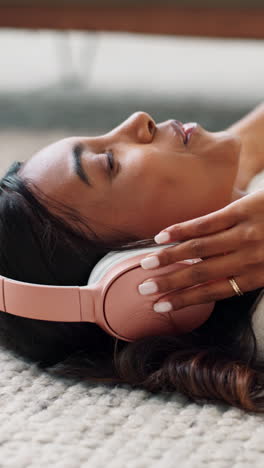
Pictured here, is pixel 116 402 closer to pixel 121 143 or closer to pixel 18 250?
pixel 18 250

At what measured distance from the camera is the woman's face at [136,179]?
1019 millimetres

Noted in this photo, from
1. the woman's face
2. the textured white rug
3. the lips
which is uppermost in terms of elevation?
the lips

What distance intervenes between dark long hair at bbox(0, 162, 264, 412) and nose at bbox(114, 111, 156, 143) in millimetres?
167

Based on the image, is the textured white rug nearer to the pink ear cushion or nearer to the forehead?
the pink ear cushion

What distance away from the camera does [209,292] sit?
95cm

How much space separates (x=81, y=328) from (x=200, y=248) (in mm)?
207

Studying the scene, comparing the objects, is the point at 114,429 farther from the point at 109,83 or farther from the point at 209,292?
the point at 109,83

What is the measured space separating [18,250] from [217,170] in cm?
31

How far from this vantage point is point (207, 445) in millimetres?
824

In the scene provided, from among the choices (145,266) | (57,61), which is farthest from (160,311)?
(57,61)

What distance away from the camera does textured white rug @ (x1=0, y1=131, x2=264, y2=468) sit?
0.80 m

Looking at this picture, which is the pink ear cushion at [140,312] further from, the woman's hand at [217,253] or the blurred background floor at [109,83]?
the blurred background floor at [109,83]

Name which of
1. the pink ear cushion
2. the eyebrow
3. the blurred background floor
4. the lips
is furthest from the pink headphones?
the blurred background floor

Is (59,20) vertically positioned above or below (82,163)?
above
